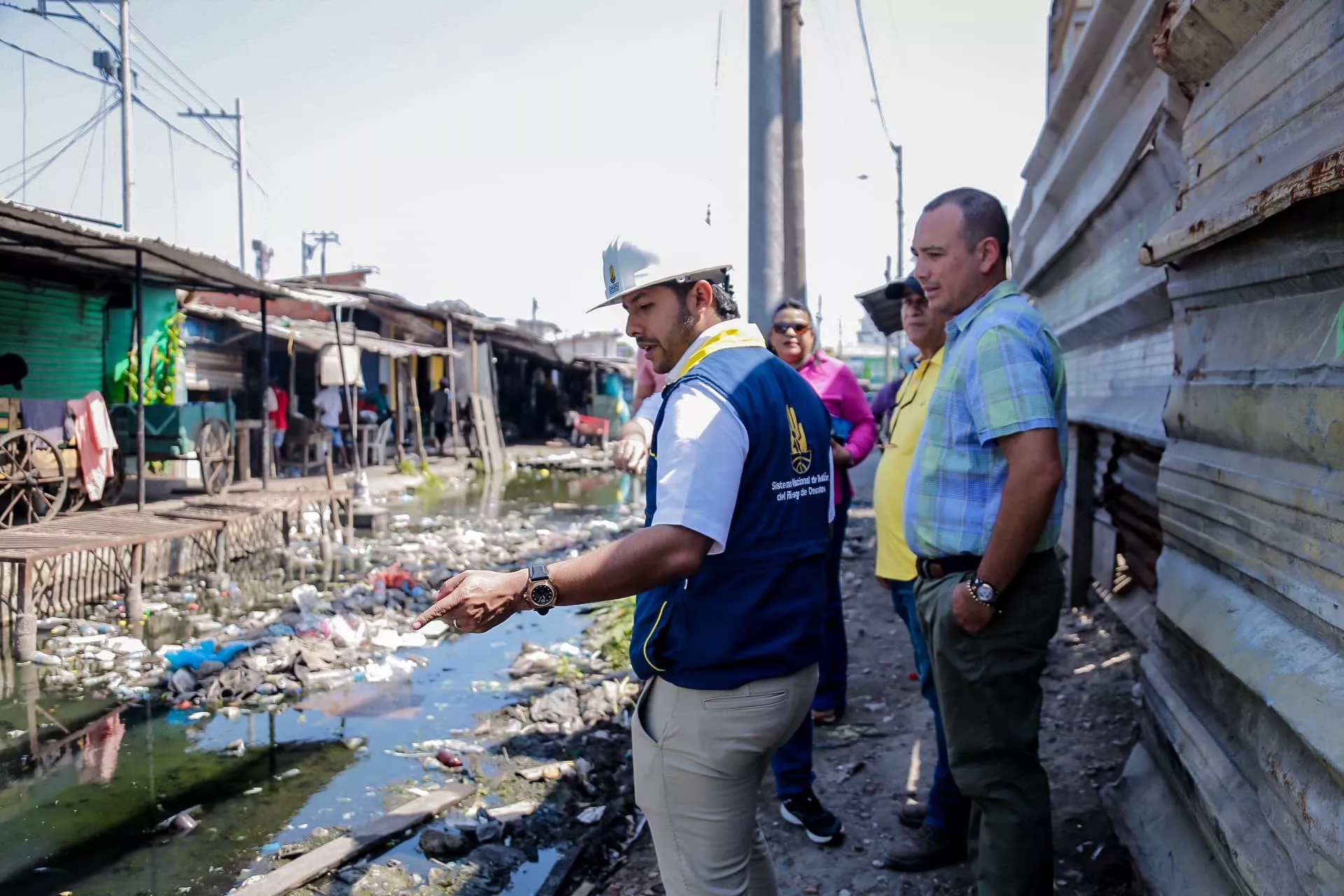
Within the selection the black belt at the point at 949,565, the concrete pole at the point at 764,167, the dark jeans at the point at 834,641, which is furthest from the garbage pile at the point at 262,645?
the black belt at the point at 949,565

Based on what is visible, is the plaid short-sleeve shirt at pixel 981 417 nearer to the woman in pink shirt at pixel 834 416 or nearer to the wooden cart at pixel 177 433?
the woman in pink shirt at pixel 834 416

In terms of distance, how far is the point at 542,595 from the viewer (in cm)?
173

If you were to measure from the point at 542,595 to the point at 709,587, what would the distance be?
0.35 metres

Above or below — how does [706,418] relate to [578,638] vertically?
above

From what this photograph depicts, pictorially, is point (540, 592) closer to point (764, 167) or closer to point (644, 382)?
point (644, 382)

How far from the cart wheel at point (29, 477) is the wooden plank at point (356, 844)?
205 inches

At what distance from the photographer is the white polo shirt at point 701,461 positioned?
1719 mm

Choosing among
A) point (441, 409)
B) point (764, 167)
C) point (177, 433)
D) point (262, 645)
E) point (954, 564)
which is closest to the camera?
point (954, 564)

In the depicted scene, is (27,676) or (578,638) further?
(578,638)

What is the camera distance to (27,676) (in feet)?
17.5

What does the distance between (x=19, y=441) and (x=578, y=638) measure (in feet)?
16.9

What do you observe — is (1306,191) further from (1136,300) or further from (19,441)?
(19,441)

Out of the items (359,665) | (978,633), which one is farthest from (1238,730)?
(359,665)

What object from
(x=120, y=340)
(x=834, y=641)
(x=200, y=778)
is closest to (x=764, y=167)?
(x=834, y=641)
